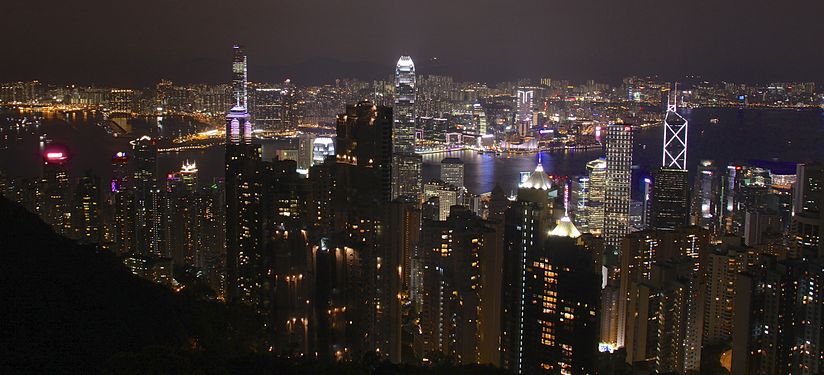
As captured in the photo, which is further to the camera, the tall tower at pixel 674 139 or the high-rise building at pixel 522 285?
the tall tower at pixel 674 139

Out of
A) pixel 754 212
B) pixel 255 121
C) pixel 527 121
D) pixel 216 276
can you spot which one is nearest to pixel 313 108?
pixel 255 121

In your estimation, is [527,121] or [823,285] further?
[527,121]

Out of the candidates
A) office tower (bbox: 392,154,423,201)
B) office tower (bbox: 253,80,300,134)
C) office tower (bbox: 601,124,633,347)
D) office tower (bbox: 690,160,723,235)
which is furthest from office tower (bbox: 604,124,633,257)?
office tower (bbox: 253,80,300,134)

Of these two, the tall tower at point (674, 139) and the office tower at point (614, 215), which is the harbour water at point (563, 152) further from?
the office tower at point (614, 215)

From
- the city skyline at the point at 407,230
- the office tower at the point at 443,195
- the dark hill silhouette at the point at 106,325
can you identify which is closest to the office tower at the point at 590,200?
the city skyline at the point at 407,230

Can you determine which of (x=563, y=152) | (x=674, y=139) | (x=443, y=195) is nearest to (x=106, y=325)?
(x=443, y=195)

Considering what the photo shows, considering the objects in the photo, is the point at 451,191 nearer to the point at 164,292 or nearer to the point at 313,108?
the point at 313,108
